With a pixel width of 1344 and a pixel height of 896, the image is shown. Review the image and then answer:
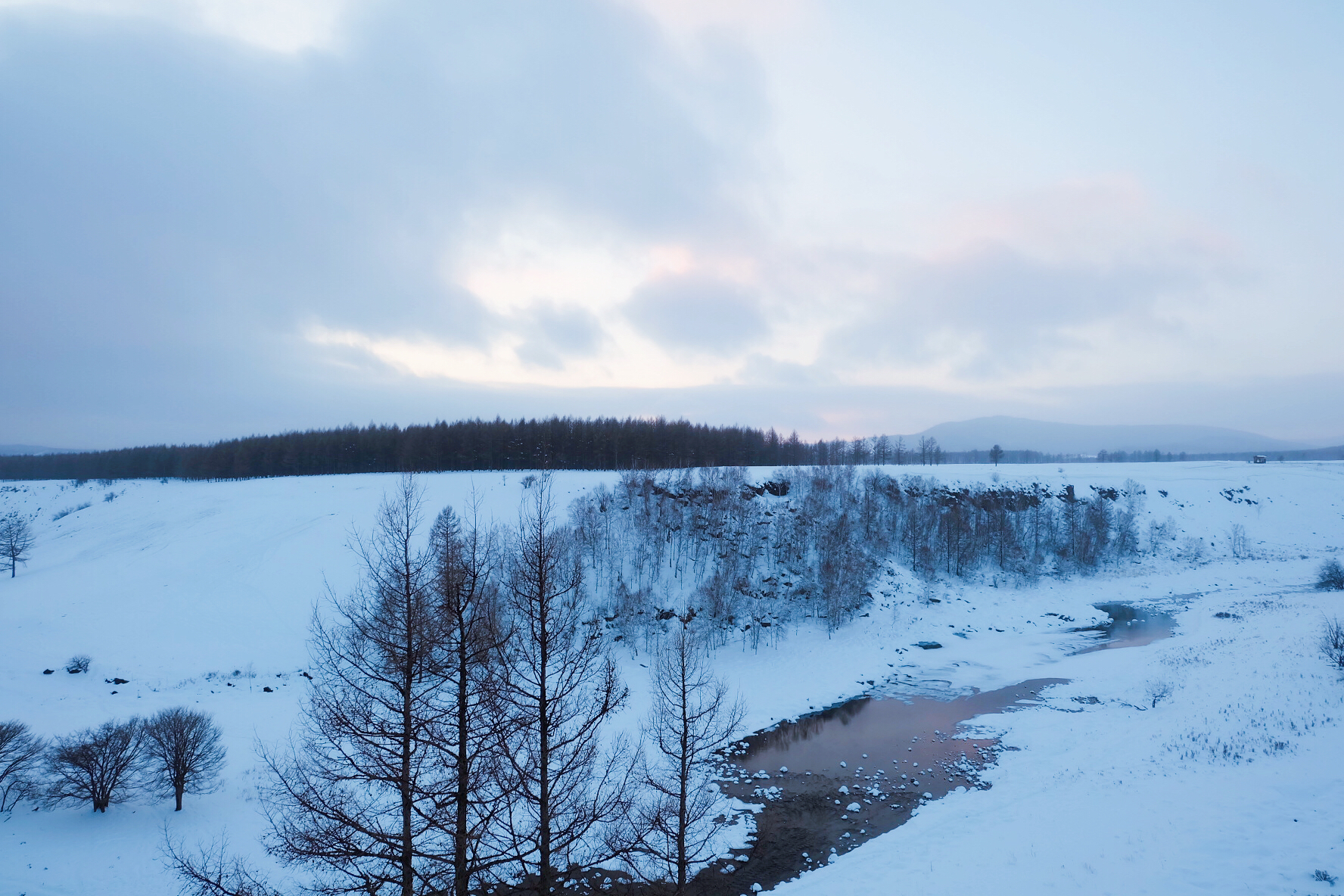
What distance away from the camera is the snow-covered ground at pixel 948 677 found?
13.9 metres

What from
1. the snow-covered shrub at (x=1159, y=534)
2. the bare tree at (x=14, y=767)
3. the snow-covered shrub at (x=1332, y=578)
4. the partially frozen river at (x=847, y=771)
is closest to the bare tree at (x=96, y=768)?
the bare tree at (x=14, y=767)

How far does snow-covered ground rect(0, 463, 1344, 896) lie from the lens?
13.9 meters

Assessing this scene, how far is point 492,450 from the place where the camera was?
7775 cm

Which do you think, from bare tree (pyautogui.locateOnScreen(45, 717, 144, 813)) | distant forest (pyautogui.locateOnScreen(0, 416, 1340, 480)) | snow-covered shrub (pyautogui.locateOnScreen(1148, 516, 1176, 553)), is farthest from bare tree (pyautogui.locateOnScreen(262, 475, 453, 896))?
snow-covered shrub (pyautogui.locateOnScreen(1148, 516, 1176, 553))

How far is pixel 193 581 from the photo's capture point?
144ft

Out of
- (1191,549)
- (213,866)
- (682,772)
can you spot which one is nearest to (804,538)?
(682,772)

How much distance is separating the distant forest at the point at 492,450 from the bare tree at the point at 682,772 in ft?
135

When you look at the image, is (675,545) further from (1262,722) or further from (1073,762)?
(1262,722)

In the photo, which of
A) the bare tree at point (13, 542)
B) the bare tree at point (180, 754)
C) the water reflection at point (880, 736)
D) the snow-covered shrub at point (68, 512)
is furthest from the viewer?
the snow-covered shrub at point (68, 512)

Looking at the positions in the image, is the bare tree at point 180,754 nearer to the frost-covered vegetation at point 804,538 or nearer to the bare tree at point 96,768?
the bare tree at point 96,768

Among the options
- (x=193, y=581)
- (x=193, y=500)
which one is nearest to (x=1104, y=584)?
(x=193, y=581)

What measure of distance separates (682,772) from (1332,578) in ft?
219

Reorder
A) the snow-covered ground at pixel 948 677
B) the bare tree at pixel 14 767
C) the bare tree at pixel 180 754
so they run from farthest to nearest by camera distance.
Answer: the bare tree at pixel 180 754 < the bare tree at pixel 14 767 < the snow-covered ground at pixel 948 677

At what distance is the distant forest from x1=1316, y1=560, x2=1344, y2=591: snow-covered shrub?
46.2 meters
